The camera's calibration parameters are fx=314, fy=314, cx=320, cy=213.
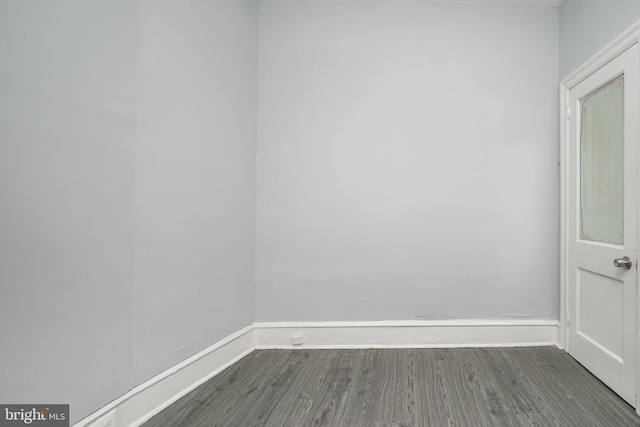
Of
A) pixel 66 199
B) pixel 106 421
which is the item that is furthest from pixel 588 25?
pixel 106 421

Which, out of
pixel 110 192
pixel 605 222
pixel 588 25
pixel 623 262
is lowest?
pixel 623 262

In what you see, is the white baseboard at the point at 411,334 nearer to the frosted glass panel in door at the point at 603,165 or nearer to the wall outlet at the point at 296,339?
the wall outlet at the point at 296,339

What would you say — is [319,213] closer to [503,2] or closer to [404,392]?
[404,392]

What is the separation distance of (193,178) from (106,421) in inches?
50.2

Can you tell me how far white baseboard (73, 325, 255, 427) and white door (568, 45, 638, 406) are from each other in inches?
95.7

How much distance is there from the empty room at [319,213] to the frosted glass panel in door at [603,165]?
0.7 inches

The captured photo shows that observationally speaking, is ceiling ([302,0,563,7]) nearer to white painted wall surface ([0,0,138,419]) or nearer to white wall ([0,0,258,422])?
white wall ([0,0,258,422])

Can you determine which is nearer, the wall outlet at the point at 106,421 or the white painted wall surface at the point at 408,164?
the wall outlet at the point at 106,421

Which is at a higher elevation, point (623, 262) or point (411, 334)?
point (623, 262)

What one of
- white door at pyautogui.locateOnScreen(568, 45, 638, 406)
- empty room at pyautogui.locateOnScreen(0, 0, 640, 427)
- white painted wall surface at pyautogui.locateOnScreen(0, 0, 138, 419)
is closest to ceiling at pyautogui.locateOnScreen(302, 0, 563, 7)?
empty room at pyautogui.locateOnScreen(0, 0, 640, 427)

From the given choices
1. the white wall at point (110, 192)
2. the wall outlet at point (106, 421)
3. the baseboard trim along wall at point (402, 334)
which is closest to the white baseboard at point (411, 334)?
the baseboard trim along wall at point (402, 334)

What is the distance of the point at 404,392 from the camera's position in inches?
73.6

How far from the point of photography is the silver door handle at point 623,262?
1.82 meters

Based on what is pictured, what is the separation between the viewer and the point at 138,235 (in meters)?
1.57
